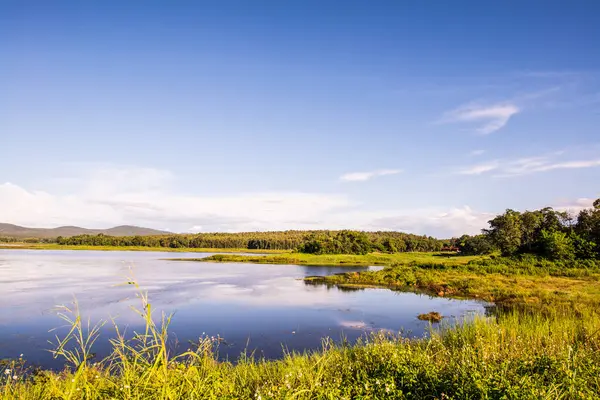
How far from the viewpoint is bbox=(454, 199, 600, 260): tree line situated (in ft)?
122

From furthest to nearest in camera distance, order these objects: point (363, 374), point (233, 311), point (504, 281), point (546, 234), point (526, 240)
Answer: point (526, 240) < point (546, 234) < point (504, 281) < point (233, 311) < point (363, 374)

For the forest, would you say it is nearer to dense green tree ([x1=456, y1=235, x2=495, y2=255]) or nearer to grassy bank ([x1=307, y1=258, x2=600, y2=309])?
dense green tree ([x1=456, y1=235, x2=495, y2=255])

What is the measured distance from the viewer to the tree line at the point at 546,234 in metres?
37.1

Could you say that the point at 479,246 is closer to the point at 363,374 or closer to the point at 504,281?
the point at 504,281

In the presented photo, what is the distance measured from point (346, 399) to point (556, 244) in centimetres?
3954

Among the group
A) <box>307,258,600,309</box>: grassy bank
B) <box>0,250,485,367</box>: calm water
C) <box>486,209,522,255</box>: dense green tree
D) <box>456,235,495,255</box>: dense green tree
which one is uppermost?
<box>486,209,522,255</box>: dense green tree

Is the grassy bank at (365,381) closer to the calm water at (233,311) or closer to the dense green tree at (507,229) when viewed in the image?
the calm water at (233,311)

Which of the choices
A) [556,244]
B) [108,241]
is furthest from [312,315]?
[108,241]

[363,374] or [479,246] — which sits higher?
[363,374]

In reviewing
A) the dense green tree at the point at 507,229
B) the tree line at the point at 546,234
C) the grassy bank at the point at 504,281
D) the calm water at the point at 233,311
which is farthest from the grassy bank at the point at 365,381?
the dense green tree at the point at 507,229

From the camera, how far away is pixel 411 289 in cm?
3033

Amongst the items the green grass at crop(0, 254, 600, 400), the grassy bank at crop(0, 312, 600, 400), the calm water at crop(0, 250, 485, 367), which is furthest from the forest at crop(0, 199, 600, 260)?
the grassy bank at crop(0, 312, 600, 400)

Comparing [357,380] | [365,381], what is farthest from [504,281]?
[365,381]

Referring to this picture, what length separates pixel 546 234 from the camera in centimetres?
3872
